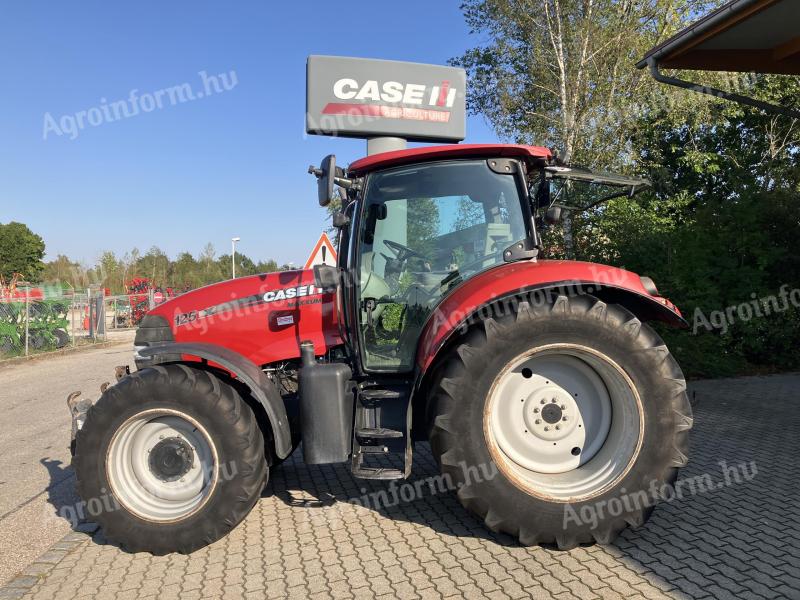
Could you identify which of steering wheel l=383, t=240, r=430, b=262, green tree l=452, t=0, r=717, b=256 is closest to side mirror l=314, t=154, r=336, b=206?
steering wheel l=383, t=240, r=430, b=262

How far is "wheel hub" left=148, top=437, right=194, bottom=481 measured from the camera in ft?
10.3

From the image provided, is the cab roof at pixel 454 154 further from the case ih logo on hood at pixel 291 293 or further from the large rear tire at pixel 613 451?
the large rear tire at pixel 613 451

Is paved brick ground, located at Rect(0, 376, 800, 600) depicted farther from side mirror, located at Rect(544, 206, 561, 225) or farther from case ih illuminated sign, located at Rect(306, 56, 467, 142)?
case ih illuminated sign, located at Rect(306, 56, 467, 142)

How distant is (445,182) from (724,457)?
3016mm

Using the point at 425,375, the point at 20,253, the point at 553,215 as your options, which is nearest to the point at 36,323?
the point at 425,375

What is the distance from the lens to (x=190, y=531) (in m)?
2.97

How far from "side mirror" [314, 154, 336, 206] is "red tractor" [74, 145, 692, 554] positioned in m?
0.02

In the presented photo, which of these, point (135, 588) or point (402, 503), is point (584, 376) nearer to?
point (402, 503)

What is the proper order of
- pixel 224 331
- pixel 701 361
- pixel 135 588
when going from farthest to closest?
1. pixel 701 361
2. pixel 224 331
3. pixel 135 588

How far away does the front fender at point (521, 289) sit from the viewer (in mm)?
2934

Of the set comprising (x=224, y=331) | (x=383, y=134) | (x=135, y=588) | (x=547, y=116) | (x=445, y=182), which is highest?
(x=547, y=116)

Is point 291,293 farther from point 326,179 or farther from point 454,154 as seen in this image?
point 454,154

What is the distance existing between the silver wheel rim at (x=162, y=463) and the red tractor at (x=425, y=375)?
1 cm

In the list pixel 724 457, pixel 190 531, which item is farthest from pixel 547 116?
pixel 190 531
